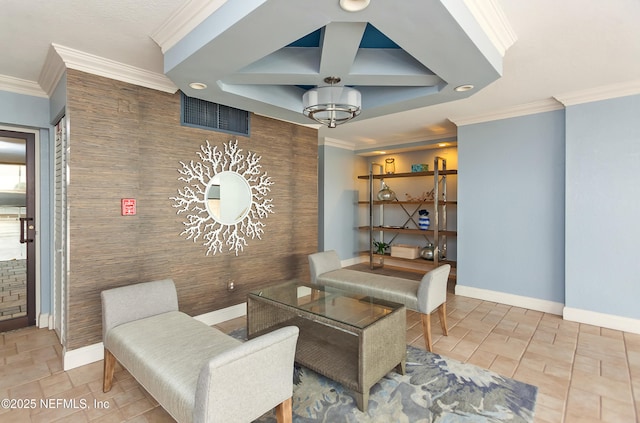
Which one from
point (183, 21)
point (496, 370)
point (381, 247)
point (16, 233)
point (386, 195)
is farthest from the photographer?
point (381, 247)

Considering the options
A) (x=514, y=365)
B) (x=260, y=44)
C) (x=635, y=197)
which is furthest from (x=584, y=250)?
(x=260, y=44)

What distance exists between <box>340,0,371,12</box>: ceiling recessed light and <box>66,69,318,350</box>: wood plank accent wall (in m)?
2.08

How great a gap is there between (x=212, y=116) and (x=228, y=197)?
0.84 metres

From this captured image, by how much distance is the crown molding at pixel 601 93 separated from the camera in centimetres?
307

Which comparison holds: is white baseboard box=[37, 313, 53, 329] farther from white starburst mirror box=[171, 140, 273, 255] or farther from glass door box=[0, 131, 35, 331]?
white starburst mirror box=[171, 140, 273, 255]

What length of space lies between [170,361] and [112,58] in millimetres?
2301

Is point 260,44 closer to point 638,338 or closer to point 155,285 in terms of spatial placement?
point 155,285

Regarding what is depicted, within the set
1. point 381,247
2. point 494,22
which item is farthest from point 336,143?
point 494,22

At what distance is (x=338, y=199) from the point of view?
616 cm

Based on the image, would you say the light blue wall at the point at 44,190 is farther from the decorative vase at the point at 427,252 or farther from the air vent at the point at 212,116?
the decorative vase at the point at 427,252

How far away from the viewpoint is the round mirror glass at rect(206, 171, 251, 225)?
10.5 feet

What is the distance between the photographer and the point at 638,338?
2.98 m

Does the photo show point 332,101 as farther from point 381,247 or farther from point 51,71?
point 381,247

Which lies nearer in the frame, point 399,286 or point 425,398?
point 425,398
